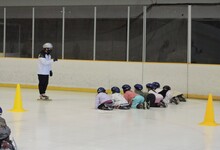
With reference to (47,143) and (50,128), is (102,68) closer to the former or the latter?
(50,128)

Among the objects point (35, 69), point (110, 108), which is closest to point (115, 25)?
point (35, 69)

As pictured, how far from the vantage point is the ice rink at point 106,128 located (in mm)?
8039

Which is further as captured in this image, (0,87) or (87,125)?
(0,87)

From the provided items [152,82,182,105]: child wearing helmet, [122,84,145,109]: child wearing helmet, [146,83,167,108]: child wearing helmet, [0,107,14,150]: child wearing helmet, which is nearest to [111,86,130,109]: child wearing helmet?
[122,84,145,109]: child wearing helmet

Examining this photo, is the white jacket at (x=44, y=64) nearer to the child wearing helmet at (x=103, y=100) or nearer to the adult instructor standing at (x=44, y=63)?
the adult instructor standing at (x=44, y=63)

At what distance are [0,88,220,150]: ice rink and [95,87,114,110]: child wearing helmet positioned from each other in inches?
10.5

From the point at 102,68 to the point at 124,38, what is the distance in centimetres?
332

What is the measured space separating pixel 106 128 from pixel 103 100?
9.63 ft

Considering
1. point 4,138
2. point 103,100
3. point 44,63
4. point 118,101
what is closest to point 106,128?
point 103,100

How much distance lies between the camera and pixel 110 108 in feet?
42.1

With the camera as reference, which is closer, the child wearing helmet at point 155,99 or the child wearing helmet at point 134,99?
the child wearing helmet at point 134,99

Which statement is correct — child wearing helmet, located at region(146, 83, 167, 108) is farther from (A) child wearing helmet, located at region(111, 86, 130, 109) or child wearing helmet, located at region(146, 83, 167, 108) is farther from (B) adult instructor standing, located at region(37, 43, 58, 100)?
(B) adult instructor standing, located at region(37, 43, 58, 100)

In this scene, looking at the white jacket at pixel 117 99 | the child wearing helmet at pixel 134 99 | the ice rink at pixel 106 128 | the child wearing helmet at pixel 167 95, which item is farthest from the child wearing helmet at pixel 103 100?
the child wearing helmet at pixel 167 95

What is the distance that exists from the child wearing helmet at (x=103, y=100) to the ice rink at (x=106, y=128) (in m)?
0.27
